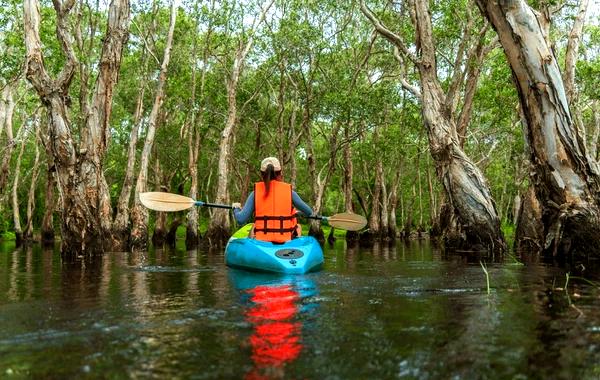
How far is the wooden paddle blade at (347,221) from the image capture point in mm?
11266

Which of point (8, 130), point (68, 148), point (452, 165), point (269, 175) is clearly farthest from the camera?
point (8, 130)

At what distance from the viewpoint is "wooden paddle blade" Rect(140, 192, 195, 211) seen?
11266 millimetres

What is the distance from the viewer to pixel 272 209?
30.0ft

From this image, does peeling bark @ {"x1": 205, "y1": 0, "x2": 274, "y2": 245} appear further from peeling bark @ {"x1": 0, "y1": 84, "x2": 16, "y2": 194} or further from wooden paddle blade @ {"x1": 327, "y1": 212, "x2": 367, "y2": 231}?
wooden paddle blade @ {"x1": 327, "y1": 212, "x2": 367, "y2": 231}

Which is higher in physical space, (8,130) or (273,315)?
(8,130)

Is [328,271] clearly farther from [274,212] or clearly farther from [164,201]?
[164,201]

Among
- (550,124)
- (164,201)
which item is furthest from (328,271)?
(550,124)

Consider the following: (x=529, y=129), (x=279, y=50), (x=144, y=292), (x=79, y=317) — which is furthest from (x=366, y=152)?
(x=79, y=317)

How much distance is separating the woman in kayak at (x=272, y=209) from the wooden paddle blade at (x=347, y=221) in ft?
7.08

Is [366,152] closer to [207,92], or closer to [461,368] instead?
[207,92]

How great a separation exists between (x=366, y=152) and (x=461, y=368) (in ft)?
91.0

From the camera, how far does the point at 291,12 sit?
25797 mm

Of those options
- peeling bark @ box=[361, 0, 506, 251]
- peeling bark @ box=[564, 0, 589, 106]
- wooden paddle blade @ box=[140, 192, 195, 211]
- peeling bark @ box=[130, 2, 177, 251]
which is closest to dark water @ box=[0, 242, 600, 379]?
wooden paddle blade @ box=[140, 192, 195, 211]

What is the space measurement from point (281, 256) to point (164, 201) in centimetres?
374
